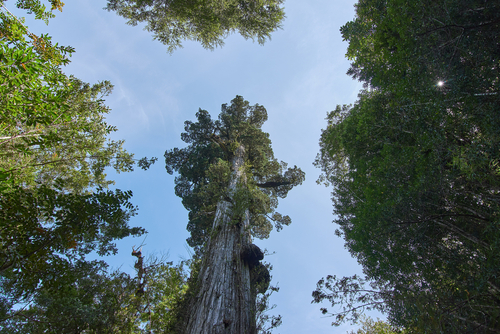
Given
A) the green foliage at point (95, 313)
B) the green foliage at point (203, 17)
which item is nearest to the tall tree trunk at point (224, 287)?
the green foliage at point (95, 313)

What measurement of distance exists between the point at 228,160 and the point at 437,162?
26.7ft

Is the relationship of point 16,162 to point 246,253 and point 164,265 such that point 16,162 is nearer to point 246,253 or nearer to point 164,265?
point 164,265

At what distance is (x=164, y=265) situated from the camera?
480cm

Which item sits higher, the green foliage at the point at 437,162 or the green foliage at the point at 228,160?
the green foliage at the point at 228,160

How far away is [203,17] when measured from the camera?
7449 millimetres

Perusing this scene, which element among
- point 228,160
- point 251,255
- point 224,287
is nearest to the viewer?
point 224,287

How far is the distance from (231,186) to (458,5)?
662 centimetres

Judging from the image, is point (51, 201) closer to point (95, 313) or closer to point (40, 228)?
point (40, 228)

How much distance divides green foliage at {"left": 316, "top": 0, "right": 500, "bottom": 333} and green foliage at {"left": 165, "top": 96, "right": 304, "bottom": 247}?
15.9 ft

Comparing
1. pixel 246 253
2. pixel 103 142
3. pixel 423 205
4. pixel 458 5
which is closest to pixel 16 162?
pixel 103 142

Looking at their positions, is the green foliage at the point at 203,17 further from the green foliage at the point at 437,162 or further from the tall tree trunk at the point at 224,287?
the tall tree trunk at the point at 224,287

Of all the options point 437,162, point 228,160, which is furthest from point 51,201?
point 228,160

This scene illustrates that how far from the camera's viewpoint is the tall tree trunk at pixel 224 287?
385cm

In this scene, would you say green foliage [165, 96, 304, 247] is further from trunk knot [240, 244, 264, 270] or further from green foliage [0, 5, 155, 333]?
green foliage [0, 5, 155, 333]
